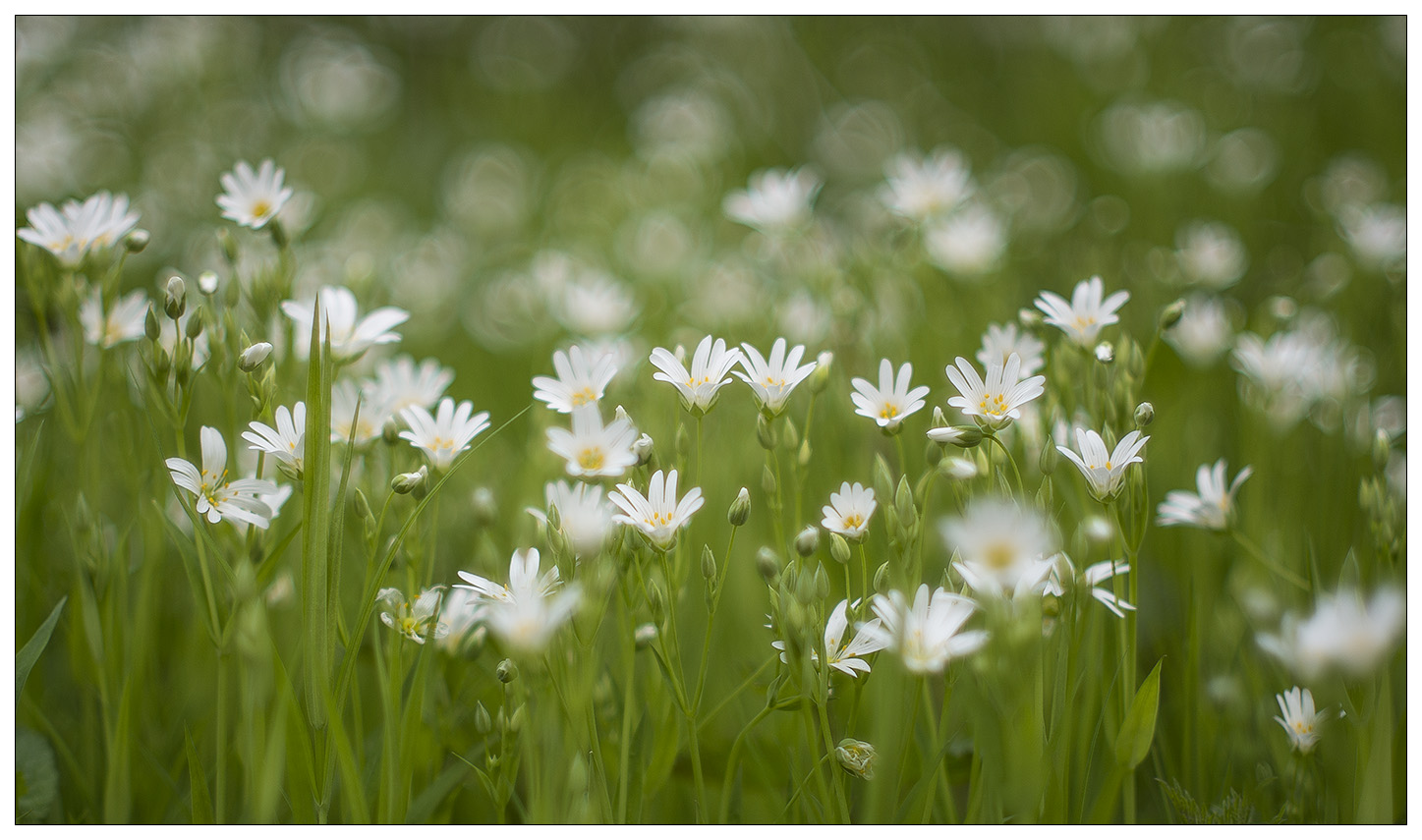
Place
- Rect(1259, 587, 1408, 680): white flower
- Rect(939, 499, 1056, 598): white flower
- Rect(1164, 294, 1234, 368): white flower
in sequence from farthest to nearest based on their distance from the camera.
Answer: Rect(1164, 294, 1234, 368): white flower
Rect(1259, 587, 1408, 680): white flower
Rect(939, 499, 1056, 598): white flower

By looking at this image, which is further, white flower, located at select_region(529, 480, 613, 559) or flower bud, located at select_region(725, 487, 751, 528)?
flower bud, located at select_region(725, 487, 751, 528)

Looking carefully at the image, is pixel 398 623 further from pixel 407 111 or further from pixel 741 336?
pixel 407 111

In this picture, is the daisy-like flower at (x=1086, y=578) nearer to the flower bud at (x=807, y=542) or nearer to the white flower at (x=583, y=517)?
the flower bud at (x=807, y=542)

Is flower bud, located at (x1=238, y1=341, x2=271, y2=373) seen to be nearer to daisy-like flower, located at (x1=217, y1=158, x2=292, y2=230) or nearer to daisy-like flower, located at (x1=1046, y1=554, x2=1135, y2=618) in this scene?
daisy-like flower, located at (x1=217, y1=158, x2=292, y2=230)

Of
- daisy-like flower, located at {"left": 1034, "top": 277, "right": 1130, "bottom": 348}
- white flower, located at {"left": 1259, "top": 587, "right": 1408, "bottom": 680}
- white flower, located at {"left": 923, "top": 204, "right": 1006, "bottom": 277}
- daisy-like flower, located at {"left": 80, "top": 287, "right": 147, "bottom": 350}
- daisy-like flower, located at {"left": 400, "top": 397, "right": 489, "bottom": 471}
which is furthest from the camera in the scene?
white flower, located at {"left": 923, "top": 204, "right": 1006, "bottom": 277}

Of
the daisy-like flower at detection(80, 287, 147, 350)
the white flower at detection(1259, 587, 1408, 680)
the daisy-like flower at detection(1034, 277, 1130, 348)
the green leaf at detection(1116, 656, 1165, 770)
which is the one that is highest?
the daisy-like flower at detection(1034, 277, 1130, 348)

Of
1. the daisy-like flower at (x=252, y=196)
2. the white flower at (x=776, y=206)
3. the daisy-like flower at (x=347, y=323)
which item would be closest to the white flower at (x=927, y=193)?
the white flower at (x=776, y=206)

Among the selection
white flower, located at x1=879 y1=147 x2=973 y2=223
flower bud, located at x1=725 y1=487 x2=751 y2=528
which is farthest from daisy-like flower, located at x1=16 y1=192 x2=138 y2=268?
white flower, located at x1=879 y1=147 x2=973 y2=223
